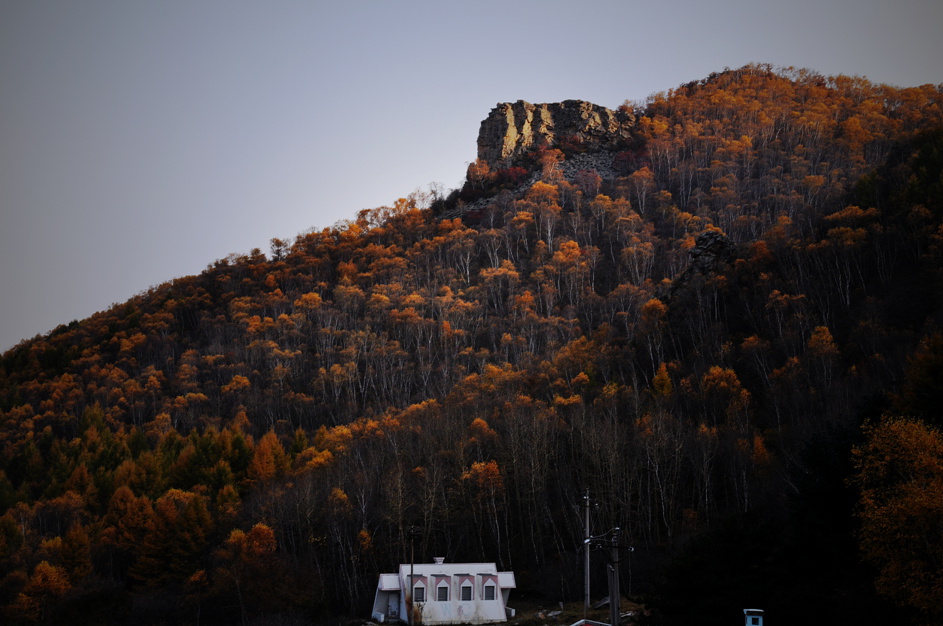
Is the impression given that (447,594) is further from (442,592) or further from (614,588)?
(614,588)

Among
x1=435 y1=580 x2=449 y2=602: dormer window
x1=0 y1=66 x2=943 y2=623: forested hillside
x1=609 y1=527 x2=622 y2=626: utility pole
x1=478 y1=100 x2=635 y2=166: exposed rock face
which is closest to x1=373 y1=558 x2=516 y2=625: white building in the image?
x1=435 y1=580 x2=449 y2=602: dormer window

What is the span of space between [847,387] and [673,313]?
29062mm

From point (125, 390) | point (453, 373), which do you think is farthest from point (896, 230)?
point (125, 390)

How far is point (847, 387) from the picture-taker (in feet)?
172

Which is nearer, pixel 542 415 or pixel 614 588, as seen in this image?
pixel 614 588

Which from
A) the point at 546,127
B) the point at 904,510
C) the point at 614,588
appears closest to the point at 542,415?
the point at 614,588

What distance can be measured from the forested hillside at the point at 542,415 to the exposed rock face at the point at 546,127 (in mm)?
37841

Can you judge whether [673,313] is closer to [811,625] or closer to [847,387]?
[847,387]

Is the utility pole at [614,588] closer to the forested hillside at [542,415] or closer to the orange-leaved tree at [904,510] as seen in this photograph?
the forested hillside at [542,415]

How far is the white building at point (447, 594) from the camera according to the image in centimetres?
4512

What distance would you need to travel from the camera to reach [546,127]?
168 meters

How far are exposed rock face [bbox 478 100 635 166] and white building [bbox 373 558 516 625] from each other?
12575 cm

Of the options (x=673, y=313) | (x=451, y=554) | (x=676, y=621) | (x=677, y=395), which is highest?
Answer: (x=673, y=313)

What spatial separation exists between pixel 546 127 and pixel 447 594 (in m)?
135
